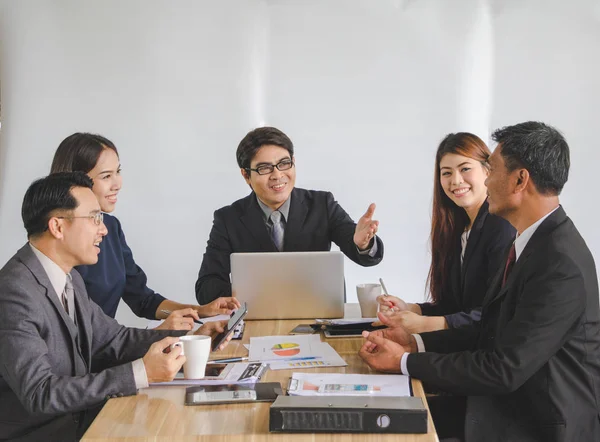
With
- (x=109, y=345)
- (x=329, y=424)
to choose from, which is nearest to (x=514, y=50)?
(x=109, y=345)

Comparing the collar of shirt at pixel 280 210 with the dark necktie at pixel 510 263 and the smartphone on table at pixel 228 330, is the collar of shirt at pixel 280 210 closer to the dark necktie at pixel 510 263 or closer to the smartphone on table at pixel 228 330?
the smartphone on table at pixel 228 330

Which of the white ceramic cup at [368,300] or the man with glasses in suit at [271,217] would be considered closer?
the white ceramic cup at [368,300]

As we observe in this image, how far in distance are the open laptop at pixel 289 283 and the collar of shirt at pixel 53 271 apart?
721mm

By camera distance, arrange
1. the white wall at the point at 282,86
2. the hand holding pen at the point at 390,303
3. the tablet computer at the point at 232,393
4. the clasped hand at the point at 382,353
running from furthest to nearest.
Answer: the white wall at the point at 282,86 → the hand holding pen at the point at 390,303 → the clasped hand at the point at 382,353 → the tablet computer at the point at 232,393

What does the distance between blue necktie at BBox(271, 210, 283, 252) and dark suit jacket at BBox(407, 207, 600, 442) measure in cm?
156

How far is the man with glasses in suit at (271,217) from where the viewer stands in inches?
129

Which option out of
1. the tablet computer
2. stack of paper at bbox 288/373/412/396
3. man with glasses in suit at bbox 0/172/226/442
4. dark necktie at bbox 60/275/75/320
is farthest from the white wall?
the tablet computer

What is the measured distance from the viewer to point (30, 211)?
2.04 meters

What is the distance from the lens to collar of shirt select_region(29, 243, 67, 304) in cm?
206

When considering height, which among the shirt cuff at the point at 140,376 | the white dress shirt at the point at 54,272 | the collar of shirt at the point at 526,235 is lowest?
the shirt cuff at the point at 140,376

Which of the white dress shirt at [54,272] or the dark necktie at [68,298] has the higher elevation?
the white dress shirt at [54,272]

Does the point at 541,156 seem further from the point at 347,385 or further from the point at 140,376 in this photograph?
A: the point at 140,376

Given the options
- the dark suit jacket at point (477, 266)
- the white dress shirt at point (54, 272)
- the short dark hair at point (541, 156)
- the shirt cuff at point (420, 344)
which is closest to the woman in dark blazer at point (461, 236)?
the dark suit jacket at point (477, 266)

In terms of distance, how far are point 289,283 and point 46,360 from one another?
105 cm
